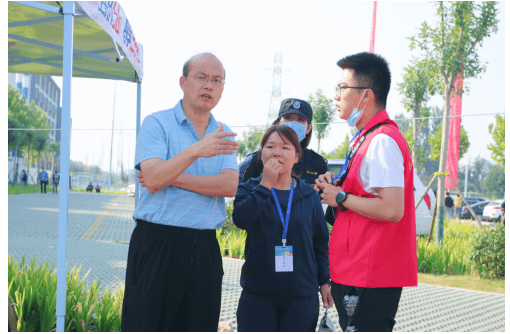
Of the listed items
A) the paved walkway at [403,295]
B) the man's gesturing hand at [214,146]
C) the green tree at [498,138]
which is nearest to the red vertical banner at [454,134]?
the paved walkway at [403,295]

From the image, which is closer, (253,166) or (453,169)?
(253,166)

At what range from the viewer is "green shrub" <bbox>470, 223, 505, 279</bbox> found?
6.26 meters

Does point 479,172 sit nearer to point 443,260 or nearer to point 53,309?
point 443,260

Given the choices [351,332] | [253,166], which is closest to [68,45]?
[253,166]

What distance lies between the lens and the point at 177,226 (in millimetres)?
2008

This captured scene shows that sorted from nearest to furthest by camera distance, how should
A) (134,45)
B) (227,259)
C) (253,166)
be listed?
(253,166), (134,45), (227,259)

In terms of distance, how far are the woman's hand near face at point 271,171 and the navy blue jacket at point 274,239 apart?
5cm

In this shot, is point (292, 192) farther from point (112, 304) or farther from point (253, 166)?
point (112, 304)

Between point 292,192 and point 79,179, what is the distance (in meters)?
50.7

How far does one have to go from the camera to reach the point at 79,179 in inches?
1928

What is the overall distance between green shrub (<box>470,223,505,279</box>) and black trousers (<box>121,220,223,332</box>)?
564 centimetres

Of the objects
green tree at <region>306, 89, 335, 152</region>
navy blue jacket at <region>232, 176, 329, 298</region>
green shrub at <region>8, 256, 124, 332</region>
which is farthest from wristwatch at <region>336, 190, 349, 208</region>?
green tree at <region>306, 89, 335, 152</region>

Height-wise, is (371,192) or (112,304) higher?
(371,192)

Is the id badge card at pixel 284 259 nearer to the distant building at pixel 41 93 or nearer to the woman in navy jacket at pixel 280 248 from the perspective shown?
the woman in navy jacket at pixel 280 248
